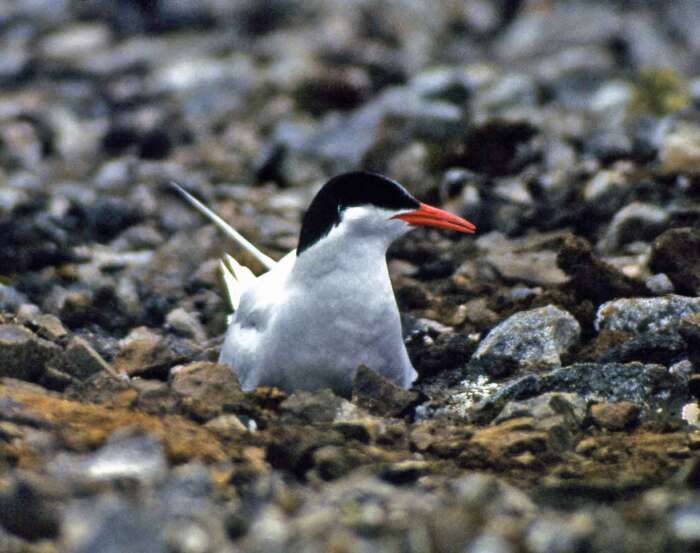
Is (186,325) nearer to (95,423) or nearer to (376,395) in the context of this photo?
(376,395)

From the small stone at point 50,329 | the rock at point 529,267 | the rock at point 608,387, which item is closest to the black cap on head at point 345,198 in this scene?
the rock at point 608,387

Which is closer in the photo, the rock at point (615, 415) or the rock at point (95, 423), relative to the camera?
the rock at point (95, 423)

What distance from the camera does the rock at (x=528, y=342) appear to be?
5.97 meters

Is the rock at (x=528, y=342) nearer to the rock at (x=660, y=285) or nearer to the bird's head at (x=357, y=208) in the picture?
the rock at (x=660, y=285)

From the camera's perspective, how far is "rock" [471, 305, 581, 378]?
597 centimetres

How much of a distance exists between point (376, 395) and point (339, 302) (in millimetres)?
420

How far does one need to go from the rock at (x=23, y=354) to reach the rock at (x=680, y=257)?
2869 mm

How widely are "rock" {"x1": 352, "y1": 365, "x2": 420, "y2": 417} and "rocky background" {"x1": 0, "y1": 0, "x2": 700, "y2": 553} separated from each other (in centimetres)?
1

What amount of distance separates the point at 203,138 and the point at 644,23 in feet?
17.6

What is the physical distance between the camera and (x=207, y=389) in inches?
211

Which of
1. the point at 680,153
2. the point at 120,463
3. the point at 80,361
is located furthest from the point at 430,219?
the point at 680,153

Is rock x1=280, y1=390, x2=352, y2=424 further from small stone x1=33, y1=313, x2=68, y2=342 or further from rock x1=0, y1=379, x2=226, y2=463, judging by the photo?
small stone x1=33, y1=313, x2=68, y2=342

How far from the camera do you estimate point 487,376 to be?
235 inches

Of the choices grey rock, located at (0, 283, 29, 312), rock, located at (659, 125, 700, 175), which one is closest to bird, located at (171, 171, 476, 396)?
grey rock, located at (0, 283, 29, 312)
